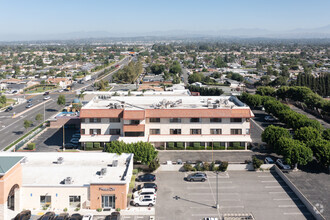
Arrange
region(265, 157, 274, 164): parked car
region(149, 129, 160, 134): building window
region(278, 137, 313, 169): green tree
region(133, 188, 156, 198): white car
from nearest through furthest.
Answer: region(133, 188, 156, 198): white car < region(278, 137, 313, 169): green tree < region(265, 157, 274, 164): parked car < region(149, 129, 160, 134): building window

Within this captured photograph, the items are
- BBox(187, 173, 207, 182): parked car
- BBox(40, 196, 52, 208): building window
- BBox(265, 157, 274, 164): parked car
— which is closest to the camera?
BBox(40, 196, 52, 208): building window

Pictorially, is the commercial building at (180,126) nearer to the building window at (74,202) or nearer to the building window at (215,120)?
the building window at (215,120)

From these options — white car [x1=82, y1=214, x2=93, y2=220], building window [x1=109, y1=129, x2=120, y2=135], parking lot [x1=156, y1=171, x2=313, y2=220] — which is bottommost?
parking lot [x1=156, y1=171, x2=313, y2=220]

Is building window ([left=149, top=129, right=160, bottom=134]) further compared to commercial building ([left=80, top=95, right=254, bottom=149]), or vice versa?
building window ([left=149, top=129, right=160, bottom=134])

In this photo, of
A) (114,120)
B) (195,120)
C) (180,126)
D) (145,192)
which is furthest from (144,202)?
(195,120)

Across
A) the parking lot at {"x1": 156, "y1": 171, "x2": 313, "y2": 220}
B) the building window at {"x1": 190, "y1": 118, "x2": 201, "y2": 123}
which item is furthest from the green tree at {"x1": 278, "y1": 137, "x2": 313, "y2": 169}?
the building window at {"x1": 190, "y1": 118, "x2": 201, "y2": 123}

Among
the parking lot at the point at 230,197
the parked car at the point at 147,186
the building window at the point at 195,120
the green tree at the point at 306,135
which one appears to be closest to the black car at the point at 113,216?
the parking lot at the point at 230,197

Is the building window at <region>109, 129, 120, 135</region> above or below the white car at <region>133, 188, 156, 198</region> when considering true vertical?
above

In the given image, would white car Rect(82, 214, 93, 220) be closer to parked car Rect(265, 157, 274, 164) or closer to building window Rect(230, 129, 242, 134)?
parked car Rect(265, 157, 274, 164)

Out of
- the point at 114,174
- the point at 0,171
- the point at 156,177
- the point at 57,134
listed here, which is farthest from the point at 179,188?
the point at 57,134
